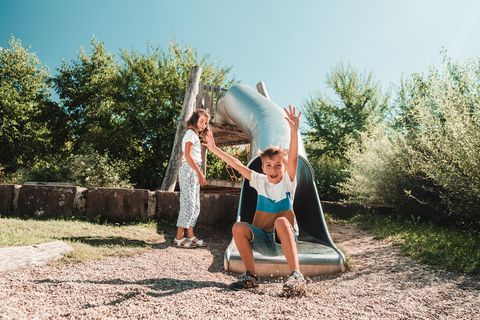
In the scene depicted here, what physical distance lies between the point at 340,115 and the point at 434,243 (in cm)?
1407

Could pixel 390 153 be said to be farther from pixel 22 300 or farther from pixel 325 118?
pixel 325 118

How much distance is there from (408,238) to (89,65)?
1506cm

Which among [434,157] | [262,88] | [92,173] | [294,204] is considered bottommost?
[294,204]

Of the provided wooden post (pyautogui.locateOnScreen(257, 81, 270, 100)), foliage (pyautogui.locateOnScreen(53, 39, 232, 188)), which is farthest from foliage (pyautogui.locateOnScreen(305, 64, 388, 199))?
wooden post (pyautogui.locateOnScreen(257, 81, 270, 100))

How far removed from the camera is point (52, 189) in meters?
5.45

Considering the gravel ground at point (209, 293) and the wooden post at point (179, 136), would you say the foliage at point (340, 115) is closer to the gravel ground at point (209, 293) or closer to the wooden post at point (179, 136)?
the wooden post at point (179, 136)

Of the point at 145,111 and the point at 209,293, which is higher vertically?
the point at 145,111

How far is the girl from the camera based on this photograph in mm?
4316

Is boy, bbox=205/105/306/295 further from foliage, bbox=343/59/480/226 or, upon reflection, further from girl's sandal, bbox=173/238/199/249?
foliage, bbox=343/59/480/226

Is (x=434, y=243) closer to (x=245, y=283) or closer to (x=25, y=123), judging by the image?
(x=245, y=283)

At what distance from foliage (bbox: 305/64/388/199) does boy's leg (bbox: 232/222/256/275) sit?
14.5m

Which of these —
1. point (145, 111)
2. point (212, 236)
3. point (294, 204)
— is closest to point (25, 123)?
point (145, 111)

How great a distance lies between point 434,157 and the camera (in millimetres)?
5500

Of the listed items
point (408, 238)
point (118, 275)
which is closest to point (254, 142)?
point (408, 238)
